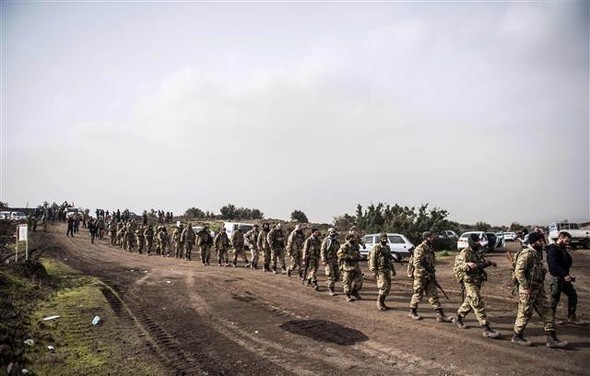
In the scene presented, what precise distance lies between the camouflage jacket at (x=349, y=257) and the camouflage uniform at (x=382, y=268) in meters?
1.01

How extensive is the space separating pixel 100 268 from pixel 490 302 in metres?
16.0

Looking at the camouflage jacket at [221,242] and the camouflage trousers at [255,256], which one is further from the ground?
the camouflage jacket at [221,242]

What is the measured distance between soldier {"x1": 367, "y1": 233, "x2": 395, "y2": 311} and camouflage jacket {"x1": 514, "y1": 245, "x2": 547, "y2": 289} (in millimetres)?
3557

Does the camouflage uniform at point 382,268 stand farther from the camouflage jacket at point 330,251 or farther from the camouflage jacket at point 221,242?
A: the camouflage jacket at point 221,242

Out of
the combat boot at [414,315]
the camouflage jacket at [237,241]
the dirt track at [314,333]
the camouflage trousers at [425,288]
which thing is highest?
the camouflage jacket at [237,241]

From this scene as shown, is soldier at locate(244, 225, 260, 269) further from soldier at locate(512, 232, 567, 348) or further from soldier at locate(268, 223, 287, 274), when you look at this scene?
soldier at locate(512, 232, 567, 348)

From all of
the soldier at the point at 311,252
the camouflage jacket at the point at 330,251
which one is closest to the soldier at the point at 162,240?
the soldier at the point at 311,252

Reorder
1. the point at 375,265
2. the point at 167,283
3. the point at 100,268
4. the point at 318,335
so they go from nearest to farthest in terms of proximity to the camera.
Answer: the point at 318,335
the point at 375,265
the point at 167,283
the point at 100,268

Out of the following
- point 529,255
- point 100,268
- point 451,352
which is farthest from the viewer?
point 100,268

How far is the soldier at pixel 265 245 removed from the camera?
62.8 feet

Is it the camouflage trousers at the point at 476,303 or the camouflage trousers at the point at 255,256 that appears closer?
the camouflage trousers at the point at 476,303

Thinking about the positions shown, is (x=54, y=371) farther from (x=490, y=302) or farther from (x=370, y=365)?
(x=490, y=302)

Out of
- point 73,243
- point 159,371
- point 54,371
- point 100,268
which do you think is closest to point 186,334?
point 159,371

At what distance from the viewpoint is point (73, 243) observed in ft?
101
